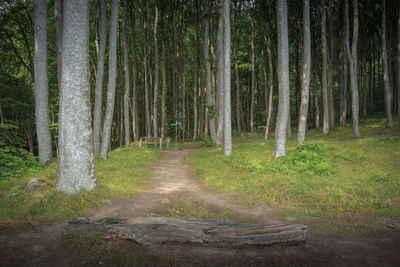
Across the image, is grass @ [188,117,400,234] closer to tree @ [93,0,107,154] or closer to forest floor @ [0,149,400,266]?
forest floor @ [0,149,400,266]

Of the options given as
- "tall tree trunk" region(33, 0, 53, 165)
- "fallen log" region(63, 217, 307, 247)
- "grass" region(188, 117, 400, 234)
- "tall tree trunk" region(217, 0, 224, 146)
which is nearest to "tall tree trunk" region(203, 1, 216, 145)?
"tall tree trunk" region(217, 0, 224, 146)

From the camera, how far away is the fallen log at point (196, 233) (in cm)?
359

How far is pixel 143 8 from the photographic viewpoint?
1944 cm

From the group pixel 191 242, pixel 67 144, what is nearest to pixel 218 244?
pixel 191 242

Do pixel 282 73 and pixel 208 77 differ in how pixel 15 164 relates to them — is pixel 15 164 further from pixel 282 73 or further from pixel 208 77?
pixel 208 77

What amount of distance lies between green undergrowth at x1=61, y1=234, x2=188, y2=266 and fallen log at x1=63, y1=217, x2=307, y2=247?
0.11m

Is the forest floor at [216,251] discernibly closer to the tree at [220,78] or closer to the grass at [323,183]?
the grass at [323,183]

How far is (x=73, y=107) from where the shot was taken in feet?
20.0

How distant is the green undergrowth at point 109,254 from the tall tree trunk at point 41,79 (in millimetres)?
8089

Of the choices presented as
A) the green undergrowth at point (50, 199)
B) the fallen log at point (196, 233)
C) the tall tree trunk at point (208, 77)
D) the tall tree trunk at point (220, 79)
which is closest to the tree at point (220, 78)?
the tall tree trunk at point (220, 79)

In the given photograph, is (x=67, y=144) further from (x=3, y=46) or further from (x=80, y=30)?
(x=3, y=46)

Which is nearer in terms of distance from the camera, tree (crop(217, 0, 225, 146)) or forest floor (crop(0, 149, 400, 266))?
forest floor (crop(0, 149, 400, 266))

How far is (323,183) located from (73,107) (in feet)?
26.2

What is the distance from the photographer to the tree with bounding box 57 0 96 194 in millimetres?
6043
